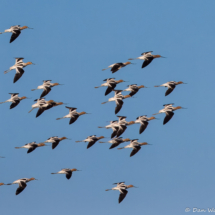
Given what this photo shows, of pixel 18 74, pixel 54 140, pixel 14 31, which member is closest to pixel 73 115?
pixel 54 140

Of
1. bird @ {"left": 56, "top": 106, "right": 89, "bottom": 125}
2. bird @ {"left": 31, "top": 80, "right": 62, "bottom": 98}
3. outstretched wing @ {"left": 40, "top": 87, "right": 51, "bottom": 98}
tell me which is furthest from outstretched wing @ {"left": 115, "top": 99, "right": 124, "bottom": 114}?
outstretched wing @ {"left": 40, "top": 87, "right": 51, "bottom": 98}

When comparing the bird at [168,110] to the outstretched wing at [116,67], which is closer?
the outstretched wing at [116,67]

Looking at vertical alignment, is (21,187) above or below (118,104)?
below

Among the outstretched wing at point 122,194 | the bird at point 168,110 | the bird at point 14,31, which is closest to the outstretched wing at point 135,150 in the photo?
the bird at point 168,110

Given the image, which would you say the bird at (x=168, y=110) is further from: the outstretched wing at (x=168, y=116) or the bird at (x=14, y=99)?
the bird at (x=14, y=99)

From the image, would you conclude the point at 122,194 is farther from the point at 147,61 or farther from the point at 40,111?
the point at 147,61

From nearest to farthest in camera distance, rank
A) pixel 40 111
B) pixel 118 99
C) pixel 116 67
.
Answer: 1. pixel 40 111
2. pixel 116 67
3. pixel 118 99

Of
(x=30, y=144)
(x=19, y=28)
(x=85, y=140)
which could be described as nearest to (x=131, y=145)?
(x=85, y=140)

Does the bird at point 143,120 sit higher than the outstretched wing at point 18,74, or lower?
lower

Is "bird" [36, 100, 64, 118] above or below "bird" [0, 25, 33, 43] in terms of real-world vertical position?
below

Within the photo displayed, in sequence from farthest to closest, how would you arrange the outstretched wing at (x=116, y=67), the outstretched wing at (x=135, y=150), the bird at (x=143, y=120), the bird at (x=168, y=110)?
the outstretched wing at (x=135, y=150)
the bird at (x=143, y=120)
the bird at (x=168, y=110)
the outstretched wing at (x=116, y=67)

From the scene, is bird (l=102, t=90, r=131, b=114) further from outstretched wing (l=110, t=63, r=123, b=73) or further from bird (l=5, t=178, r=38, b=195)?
bird (l=5, t=178, r=38, b=195)

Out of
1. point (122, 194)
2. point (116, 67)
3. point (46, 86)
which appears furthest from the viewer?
point (116, 67)

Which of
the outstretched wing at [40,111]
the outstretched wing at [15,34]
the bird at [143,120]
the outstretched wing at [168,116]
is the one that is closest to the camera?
the outstretched wing at [15,34]
